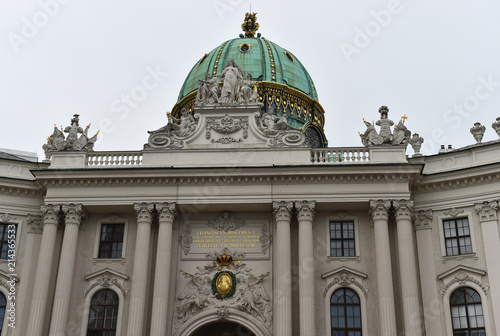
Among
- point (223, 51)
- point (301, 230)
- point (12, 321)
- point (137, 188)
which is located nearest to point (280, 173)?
point (301, 230)

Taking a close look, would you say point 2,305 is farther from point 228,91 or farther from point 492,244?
point 492,244

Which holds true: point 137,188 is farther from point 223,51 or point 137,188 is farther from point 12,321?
point 223,51

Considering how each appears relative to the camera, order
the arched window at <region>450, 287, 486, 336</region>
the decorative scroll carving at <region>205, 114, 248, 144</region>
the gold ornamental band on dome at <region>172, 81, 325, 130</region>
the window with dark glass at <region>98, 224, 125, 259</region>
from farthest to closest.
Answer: the gold ornamental band on dome at <region>172, 81, 325, 130</region>
the decorative scroll carving at <region>205, 114, 248, 144</region>
the window with dark glass at <region>98, 224, 125, 259</region>
the arched window at <region>450, 287, 486, 336</region>

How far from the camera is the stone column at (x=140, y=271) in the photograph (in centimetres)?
2539

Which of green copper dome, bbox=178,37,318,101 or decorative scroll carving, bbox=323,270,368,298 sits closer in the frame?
decorative scroll carving, bbox=323,270,368,298

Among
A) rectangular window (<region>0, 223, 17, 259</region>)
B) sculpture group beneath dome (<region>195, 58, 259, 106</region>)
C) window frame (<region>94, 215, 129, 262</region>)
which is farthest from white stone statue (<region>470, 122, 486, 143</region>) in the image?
rectangular window (<region>0, 223, 17, 259</region>)

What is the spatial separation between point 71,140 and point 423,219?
16.8 m

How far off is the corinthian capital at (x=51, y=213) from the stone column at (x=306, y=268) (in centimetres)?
1068

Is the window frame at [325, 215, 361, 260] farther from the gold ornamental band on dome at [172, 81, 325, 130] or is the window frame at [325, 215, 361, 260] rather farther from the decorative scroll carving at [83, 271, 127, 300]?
the gold ornamental band on dome at [172, 81, 325, 130]

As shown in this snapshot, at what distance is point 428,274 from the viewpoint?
26562mm

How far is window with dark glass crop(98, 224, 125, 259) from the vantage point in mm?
28078

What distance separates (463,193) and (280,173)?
8141 mm

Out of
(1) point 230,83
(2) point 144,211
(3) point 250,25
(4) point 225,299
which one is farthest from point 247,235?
(3) point 250,25

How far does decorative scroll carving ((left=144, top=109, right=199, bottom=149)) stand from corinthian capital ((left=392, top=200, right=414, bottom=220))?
9985 millimetres
